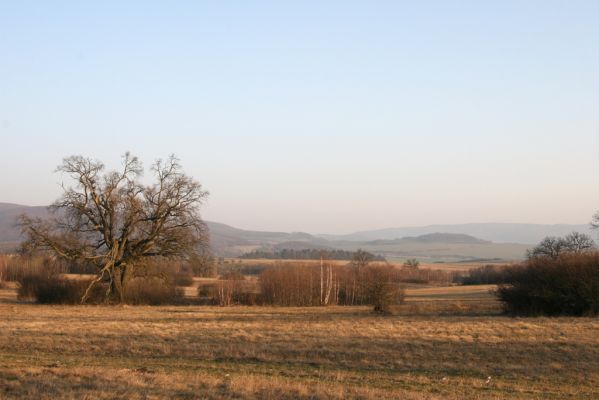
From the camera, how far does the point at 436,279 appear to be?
10175 cm

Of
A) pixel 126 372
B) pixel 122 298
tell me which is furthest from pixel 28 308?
pixel 126 372

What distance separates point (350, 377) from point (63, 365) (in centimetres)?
730

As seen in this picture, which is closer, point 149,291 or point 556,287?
point 556,287

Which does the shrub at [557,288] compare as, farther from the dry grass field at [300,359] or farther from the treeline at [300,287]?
the treeline at [300,287]

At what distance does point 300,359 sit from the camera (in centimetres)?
1755

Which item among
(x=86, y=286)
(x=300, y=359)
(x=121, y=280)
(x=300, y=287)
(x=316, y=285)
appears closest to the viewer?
(x=300, y=359)

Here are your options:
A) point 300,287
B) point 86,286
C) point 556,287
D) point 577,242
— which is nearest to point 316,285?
point 300,287

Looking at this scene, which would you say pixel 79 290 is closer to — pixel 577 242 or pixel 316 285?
pixel 316 285

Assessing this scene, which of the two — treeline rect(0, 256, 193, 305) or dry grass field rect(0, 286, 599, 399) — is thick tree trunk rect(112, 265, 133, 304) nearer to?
treeline rect(0, 256, 193, 305)

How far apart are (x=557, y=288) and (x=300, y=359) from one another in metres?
23.2

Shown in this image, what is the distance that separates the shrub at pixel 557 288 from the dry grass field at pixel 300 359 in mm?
7033

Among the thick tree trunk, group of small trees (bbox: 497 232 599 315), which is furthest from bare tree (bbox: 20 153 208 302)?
group of small trees (bbox: 497 232 599 315)

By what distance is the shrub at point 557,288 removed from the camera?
3397cm

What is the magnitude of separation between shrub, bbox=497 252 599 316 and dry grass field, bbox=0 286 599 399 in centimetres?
703
